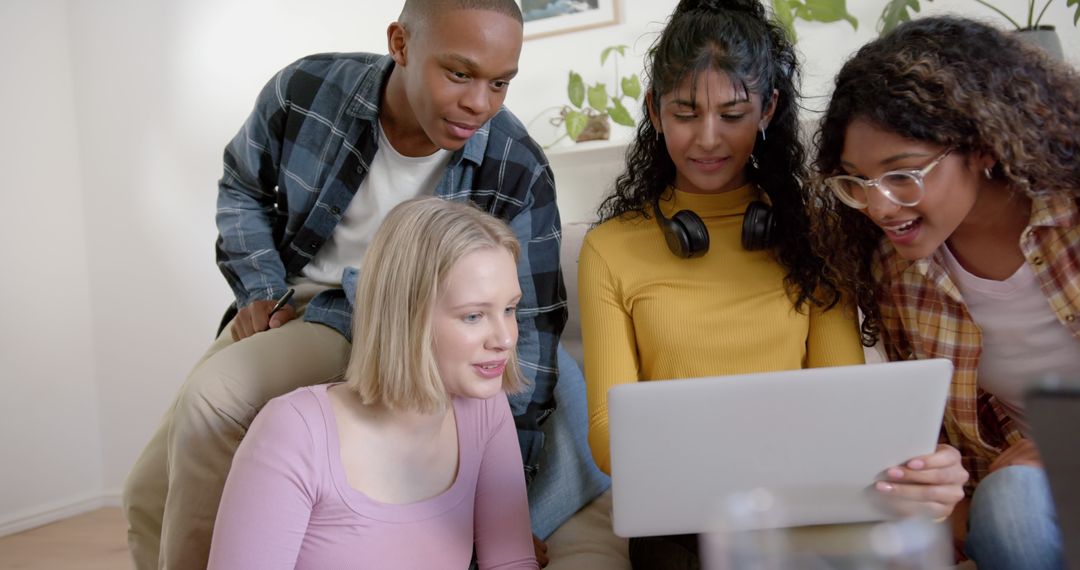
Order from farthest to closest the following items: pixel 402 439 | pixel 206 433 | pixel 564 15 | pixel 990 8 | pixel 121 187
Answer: pixel 121 187
pixel 564 15
pixel 990 8
pixel 206 433
pixel 402 439

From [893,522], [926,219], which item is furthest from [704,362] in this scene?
[893,522]

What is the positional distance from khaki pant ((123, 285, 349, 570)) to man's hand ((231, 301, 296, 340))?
6cm

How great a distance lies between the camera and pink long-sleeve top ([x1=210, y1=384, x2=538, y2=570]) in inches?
47.1

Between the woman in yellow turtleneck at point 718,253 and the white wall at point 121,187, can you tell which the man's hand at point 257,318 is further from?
the white wall at point 121,187

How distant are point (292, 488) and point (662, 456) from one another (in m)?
0.51

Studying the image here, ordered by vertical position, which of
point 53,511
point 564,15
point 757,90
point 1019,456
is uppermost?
point 564,15

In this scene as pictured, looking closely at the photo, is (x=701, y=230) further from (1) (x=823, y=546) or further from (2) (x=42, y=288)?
(2) (x=42, y=288)

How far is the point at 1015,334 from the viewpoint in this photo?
54.0 inches

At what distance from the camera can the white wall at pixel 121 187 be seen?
10.6ft

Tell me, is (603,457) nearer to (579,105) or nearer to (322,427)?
(322,427)

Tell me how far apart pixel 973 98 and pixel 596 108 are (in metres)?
1.55

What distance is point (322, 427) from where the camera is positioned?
50.6 inches

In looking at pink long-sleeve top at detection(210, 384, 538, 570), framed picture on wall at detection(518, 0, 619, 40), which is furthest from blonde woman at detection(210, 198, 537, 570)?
framed picture on wall at detection(518, 0, 619, 40)

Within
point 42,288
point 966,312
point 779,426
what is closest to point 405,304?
point 779,426
